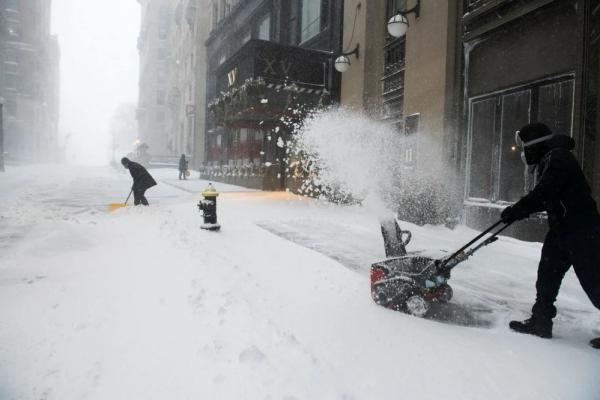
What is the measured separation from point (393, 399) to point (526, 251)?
5.27 metres

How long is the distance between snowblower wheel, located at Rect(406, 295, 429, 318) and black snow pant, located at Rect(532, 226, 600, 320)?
34.5 inches

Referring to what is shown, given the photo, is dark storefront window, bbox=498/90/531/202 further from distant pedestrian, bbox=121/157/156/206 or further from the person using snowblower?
distant pedestrian, bbox=121/157/156/206

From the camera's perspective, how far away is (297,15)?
16.7 metres

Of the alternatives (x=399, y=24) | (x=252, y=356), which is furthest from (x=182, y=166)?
(x=252, y=356)

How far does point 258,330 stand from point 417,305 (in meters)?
1.46

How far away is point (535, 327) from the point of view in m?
3.35

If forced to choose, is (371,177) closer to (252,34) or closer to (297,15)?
(297,15)

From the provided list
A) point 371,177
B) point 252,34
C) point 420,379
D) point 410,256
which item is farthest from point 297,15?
point 420,379

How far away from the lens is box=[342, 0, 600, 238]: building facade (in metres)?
6.21

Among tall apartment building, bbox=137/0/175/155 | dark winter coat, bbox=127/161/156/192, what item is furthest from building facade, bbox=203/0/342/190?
tall apartment building, bbox=137/0/175/155

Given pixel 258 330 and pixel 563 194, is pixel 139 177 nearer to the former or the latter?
pixel 258 330

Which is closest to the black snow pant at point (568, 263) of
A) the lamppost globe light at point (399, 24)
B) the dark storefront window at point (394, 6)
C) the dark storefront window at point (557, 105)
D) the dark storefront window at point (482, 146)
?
the dark storefront window at point (557, 105)

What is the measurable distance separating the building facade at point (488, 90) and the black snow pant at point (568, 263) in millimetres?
3491

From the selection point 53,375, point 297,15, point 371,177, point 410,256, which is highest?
point 297,15
